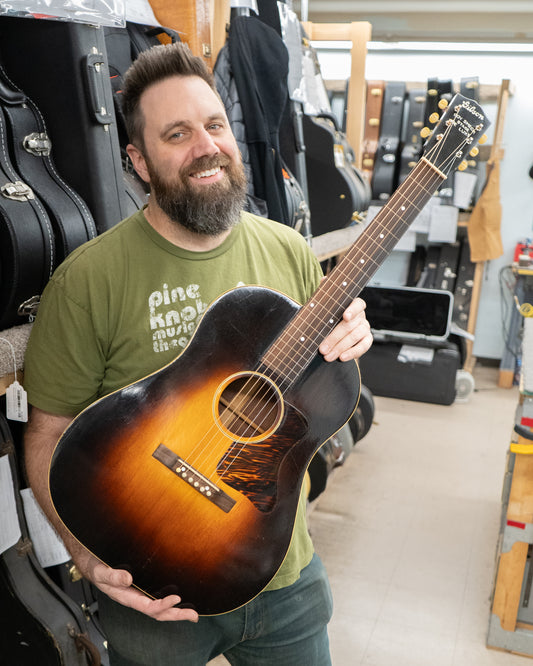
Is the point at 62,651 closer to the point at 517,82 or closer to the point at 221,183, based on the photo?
the point at 221,183

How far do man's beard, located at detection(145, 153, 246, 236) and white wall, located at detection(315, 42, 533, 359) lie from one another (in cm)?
431

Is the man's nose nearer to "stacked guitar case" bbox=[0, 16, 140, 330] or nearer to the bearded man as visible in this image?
the bearded man

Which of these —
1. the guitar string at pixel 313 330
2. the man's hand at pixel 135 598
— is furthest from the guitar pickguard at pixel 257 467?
the man's hand at pixel 135 598

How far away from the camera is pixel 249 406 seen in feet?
3.64

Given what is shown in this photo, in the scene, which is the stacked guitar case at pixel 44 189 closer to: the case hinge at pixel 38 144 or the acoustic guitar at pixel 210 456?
the case hinge at pixel 38 144

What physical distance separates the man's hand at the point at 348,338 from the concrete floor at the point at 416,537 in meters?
1.54

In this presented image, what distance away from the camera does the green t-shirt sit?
1.06m

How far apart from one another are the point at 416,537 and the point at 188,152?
240 cm

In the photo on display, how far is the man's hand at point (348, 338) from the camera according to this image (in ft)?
3.71

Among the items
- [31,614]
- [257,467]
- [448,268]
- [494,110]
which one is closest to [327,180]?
[257,467]

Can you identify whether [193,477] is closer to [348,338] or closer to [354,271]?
[348,338]

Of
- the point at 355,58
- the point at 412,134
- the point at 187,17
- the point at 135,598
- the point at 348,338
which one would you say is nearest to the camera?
the point at 135,598

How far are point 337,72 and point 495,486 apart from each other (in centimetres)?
379

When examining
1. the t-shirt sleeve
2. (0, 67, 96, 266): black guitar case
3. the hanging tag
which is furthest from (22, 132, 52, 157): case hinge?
the hanging tag
